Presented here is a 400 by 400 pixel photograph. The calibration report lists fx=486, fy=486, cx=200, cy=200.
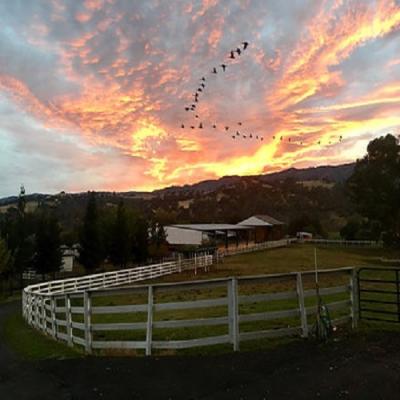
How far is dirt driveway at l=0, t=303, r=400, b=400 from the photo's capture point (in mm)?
6008

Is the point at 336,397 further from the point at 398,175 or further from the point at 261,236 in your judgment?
the point at 261,236

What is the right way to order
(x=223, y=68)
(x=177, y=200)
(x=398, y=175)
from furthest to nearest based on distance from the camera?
(x=177, y=200) < (x=398, y=175) < (x=223, y=68)

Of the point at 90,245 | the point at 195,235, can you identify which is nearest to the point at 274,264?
the point at 90,245

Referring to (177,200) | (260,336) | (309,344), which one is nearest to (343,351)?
(309,344)

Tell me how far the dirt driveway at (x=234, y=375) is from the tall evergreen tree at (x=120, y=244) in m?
44.4

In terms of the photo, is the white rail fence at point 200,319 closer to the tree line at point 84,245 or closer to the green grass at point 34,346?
the green grass at point 34,346

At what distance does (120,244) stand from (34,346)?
4184 centimetres

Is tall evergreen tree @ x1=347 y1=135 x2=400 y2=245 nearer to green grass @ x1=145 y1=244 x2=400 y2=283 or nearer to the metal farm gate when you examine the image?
green grass @ x1=145 y1=244 x2=400 y2=283

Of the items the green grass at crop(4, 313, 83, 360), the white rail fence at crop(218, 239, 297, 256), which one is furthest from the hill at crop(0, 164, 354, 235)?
the green grass at crop(4, 313, 83, 360)

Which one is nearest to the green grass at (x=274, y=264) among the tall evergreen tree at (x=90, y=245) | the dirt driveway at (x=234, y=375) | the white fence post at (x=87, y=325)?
the tall evergreen tree at (x=90, y=245)

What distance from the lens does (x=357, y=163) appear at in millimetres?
50969

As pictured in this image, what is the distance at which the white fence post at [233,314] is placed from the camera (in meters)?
8.37

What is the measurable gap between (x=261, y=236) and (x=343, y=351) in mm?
81054

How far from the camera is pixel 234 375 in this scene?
678cm
